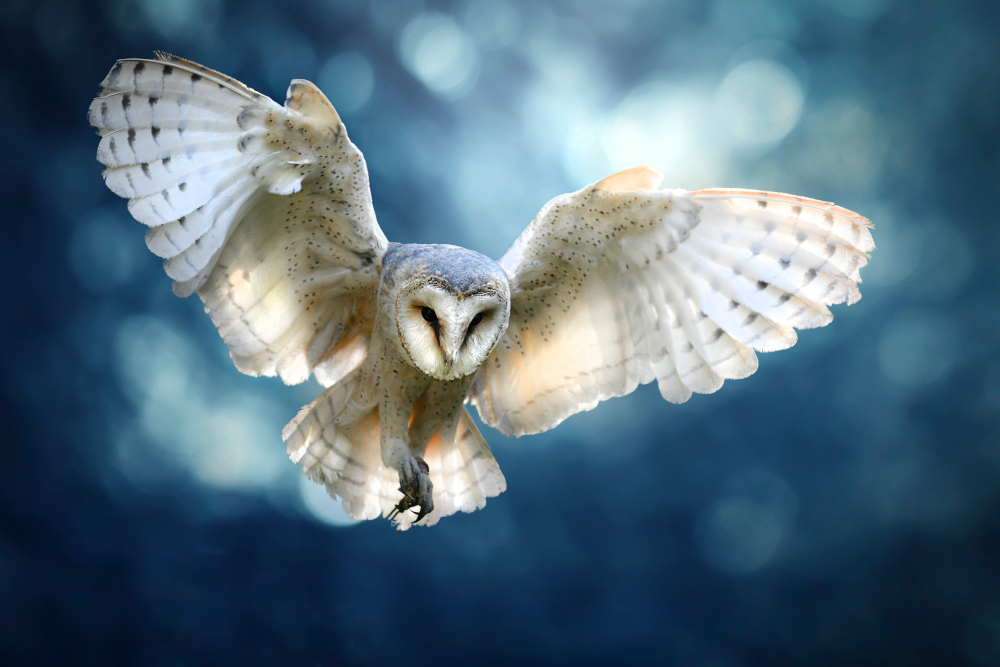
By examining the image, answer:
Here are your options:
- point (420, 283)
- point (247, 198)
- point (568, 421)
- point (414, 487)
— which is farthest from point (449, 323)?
point (568, 421)

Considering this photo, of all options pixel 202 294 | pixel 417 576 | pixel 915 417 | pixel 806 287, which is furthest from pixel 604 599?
pixel 202 294

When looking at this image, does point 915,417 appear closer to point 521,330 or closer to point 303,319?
point 521,330

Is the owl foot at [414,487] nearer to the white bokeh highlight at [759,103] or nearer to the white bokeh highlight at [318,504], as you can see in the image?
the white bokeh highlight at [318,504]

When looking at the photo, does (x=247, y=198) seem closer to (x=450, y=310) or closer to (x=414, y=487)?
(x=450, y=310)

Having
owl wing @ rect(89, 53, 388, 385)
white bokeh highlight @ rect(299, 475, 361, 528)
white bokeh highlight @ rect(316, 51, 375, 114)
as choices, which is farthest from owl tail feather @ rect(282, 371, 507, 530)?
white bokeh highlight @ rect(316, 51, 375, 114)

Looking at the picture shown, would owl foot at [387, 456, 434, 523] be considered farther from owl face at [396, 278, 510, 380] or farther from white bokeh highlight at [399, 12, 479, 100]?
white bokeh highlight at [399, 12, 479, 100]

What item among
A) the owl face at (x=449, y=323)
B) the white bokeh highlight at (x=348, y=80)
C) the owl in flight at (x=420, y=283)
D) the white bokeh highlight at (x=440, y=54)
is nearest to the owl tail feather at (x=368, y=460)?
the owl in flight at (x=420, y=283)
